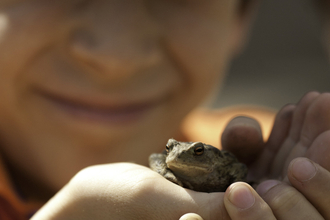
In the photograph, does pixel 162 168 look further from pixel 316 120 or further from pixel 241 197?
pixel 316 120

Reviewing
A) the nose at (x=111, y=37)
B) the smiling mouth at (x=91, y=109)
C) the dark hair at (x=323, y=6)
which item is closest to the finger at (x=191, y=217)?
the nose at (x=111, y=37)

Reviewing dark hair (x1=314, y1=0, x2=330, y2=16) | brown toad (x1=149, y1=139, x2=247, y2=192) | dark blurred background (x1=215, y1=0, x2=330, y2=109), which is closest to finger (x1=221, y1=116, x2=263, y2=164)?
brown toad (x1=149, y1=139, x2=247, y2=192)

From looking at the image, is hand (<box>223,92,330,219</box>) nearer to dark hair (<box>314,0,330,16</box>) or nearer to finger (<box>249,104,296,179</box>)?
finger (<box>249,104,296,179</box>)

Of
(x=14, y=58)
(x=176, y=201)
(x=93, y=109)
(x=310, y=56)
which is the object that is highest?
(x=14, y=58)

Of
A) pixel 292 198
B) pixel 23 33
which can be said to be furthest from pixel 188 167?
pixel 23 33

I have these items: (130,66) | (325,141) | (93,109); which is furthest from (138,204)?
(93,109)

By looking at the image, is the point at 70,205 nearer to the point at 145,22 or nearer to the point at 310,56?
the point at 145,22
